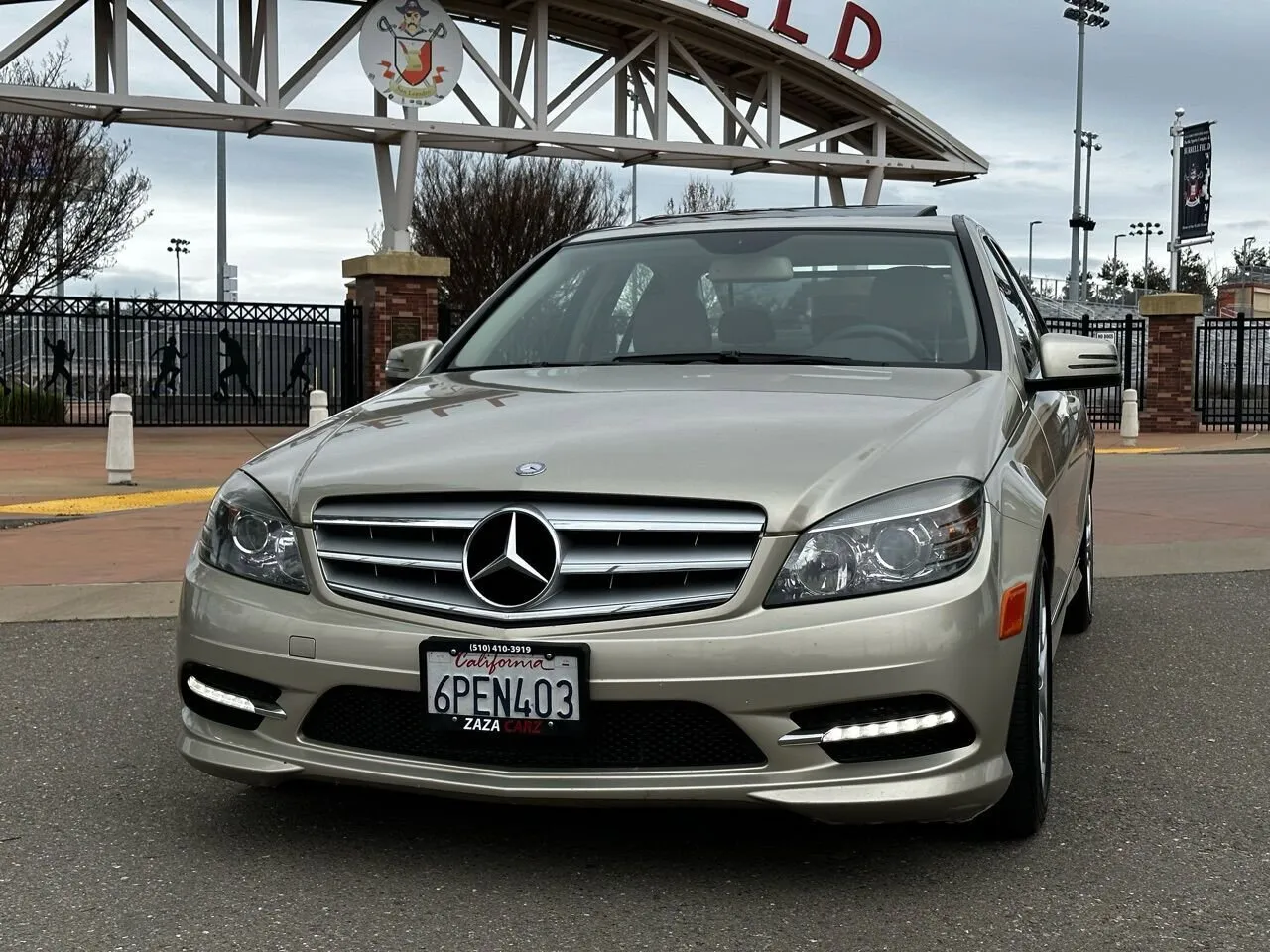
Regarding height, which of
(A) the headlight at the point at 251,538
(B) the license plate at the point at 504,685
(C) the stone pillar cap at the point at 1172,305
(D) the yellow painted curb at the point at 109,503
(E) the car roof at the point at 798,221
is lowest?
(D) the yellow painted curb at the point at 109,503

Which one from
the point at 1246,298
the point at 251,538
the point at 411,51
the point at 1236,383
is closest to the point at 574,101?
the point at 411,51

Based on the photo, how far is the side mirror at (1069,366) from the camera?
15.2 ft

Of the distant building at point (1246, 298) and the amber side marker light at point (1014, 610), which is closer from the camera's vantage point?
the amber side marker light at point (1014, 610)

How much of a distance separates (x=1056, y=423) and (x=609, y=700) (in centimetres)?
256

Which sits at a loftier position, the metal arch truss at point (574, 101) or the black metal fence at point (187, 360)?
the metal arch truss at point (574, 101)

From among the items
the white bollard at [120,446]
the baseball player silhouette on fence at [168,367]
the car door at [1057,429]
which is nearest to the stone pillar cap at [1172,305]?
the baseball player silhouette on fence at [168,367]

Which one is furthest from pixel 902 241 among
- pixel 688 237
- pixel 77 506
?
pixel 77 506

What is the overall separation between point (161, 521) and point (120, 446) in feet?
10.8

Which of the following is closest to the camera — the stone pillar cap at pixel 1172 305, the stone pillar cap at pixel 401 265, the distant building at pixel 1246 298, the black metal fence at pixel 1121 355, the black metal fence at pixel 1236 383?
the stone pillar cap at pixel 401 265

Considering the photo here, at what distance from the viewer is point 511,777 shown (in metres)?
3.35

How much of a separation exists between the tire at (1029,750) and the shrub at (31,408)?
69.2 ft

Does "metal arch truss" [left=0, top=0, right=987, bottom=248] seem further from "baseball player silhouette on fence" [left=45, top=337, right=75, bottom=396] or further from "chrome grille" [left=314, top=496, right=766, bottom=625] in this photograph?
"chrome grille" [left=314, top=496, right=766, bottom=625]

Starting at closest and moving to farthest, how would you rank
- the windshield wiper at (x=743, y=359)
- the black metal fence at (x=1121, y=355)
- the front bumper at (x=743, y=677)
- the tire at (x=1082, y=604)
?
1. the front bumper at (x=743, y=677)
2. the windshield wiper at (x=743, y=359)
3. the tire at (x=1082, y=604)
4. the black metal fence at (x=1121, y=355)

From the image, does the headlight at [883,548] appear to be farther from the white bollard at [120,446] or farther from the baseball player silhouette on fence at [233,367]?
the baseball player silhouette on fence at [233,367]
